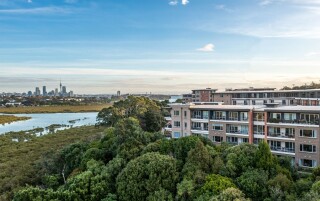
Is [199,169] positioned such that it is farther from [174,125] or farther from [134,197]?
[174,125]

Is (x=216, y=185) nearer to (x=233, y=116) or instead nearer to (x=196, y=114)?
(x=233, y=116)

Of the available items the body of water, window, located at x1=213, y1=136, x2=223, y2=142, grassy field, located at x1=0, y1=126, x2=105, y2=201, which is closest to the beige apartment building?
window, located at x1=213, y1=136, x2=223, y2=142

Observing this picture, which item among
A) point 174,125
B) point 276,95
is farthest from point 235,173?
point 276,95

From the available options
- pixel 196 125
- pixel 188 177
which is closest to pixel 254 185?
pixel 188 177

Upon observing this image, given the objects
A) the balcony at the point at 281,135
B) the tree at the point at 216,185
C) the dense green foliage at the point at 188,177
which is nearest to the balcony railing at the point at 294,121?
the balcony at the point at 281,135

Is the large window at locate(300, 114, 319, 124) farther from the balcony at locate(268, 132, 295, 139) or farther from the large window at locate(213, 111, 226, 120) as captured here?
the large window at locate(213, 111, 226, 120)

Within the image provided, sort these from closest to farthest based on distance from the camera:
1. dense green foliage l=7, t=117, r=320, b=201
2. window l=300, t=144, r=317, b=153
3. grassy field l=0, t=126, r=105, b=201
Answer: dense green foliage l=7, t=117, r=320, b=201 → window l=300, t=144, r=317, b=153 → grassy field l=0, t=126, r=105, b=201
